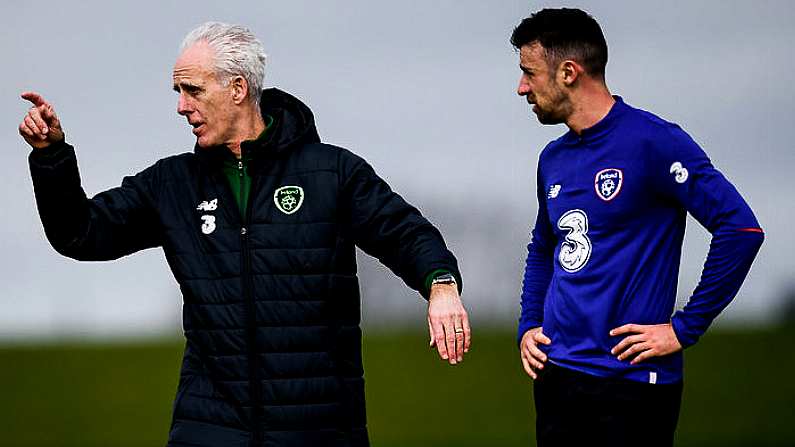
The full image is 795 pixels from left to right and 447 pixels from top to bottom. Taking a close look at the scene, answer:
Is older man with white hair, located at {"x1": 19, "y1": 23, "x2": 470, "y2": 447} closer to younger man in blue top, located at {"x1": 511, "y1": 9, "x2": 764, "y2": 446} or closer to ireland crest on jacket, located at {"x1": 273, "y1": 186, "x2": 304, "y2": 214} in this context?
ireland crest on jacket, located at {"x1": 273, "y1": 186, "x2": 304, "y2": 214}

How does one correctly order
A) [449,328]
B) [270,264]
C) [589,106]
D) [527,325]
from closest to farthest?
[449,328] → [270,264] → [589,106] → [527,325]

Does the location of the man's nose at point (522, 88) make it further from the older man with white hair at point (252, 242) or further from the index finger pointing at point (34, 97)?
the index finger pointing at point (34, 97)

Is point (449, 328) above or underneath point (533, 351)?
above

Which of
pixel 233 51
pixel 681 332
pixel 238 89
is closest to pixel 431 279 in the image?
pixel 681 332

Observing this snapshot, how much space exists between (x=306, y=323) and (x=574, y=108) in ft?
4.61

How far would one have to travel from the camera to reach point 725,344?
2038 cm

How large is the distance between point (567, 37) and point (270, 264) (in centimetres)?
154

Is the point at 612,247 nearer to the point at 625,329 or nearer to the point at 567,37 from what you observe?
the point at 625,329

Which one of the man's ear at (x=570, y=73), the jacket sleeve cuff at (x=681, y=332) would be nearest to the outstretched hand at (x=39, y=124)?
the man's ear at (x=570, y=73)

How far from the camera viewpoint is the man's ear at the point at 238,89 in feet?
22.8

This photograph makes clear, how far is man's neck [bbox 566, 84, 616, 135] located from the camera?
697 centimetres

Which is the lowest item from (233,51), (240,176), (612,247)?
(612,247)

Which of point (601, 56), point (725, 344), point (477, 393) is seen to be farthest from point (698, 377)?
point (601, 56)

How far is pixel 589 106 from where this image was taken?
6984mm
